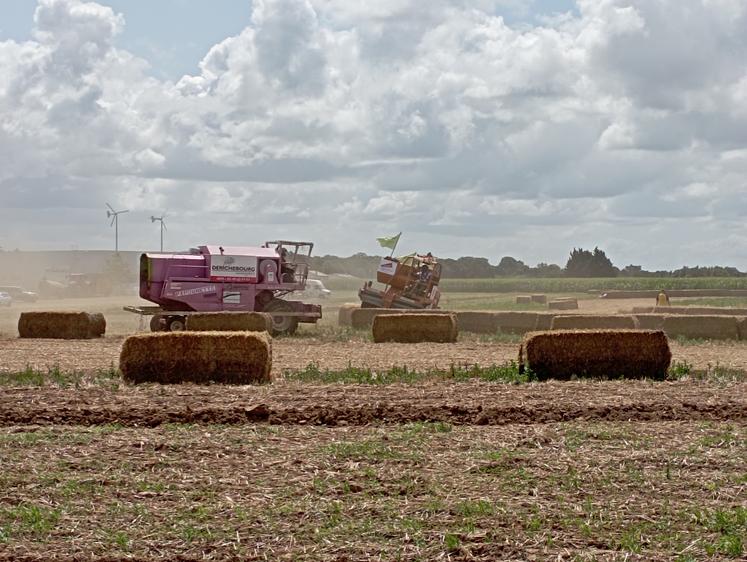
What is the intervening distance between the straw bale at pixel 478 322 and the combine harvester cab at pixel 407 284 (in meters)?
3.56

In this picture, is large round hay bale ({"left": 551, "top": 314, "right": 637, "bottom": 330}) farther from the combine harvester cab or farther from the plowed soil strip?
the plowed soil strip

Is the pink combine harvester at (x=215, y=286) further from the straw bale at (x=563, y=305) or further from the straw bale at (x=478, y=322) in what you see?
the straw bale at (x=563, y=305)

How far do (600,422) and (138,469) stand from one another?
18.7 ft

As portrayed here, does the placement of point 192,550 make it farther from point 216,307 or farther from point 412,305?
point 412,305

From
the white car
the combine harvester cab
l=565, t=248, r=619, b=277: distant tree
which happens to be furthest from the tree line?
the combine harvester cab

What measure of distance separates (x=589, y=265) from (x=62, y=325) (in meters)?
93.9

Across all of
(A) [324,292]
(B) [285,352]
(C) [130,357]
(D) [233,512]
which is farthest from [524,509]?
(A) [324,292]

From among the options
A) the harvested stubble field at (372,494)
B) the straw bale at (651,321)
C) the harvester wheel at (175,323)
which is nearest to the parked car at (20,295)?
the harvester wheel at (175,323)

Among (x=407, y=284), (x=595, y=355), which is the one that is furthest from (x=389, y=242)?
(x=595, y=355)

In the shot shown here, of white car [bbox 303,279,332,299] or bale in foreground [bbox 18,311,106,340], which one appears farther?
white car [bbox 303,279,332,299]

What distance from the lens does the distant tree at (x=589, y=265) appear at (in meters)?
119

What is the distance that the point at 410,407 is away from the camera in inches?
555

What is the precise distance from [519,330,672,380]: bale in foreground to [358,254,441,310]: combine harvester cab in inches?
791

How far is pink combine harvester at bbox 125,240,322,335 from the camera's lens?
107 feet
